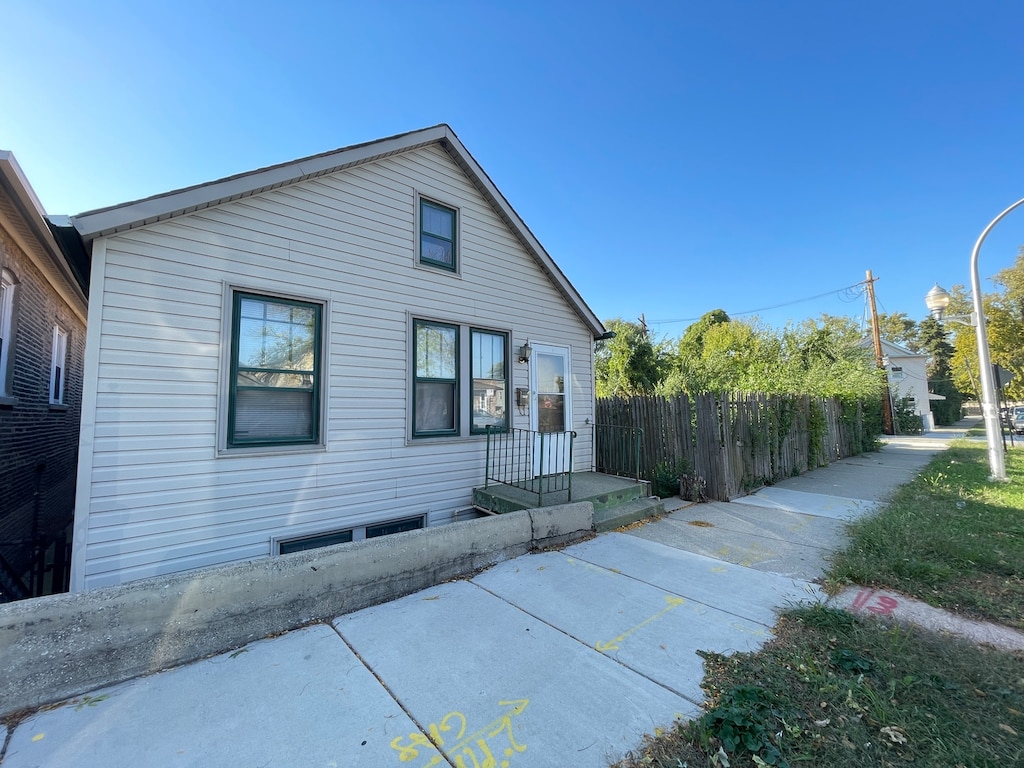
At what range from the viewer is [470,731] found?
2.09m

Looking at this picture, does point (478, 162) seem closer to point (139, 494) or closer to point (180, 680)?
point (139, 494)

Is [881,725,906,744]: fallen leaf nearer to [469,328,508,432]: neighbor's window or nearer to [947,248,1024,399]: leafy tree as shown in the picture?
[469,328,508,432]: neighbor's window

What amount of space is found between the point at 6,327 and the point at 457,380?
17.3ft

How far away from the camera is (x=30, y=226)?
413 centimetres

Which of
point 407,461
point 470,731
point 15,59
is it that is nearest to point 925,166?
point 407,461

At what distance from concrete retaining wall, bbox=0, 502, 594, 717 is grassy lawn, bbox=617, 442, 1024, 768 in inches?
91.6

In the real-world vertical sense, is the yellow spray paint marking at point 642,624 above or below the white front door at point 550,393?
below

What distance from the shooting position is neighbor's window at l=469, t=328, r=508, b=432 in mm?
6453

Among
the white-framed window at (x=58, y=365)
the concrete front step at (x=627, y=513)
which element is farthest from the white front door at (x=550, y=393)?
the white-framed window at (x=58, y=365)

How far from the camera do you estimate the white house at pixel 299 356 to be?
399cm

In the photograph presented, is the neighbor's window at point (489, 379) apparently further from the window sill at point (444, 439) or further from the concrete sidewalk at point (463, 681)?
the concrete sidewalk at point (463, 681)

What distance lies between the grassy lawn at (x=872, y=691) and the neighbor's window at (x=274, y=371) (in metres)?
4.51

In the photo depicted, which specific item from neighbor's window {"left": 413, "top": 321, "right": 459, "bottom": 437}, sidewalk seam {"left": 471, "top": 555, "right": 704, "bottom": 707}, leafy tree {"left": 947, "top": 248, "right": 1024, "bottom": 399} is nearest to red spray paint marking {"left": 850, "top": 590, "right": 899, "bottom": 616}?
sidewalk seam {"left": 471, "top": 555, "right": 704, "bottom": 707}

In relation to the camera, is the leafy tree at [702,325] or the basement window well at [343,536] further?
the leafy tree at [702,325]
